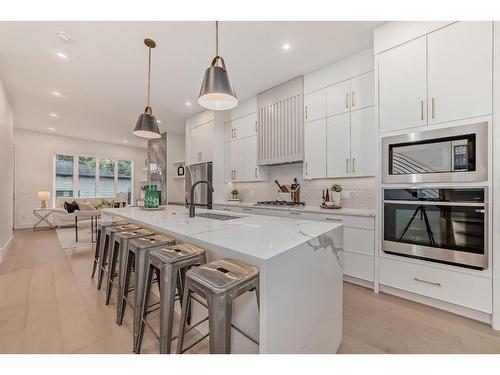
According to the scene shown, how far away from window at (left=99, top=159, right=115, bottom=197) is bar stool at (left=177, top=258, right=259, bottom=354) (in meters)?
8.37

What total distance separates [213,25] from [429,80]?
220 centimetres

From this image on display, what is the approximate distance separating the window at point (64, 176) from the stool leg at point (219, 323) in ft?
27.8

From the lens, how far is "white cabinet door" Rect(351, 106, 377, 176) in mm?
2662

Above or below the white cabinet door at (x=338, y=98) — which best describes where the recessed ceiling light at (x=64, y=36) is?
above

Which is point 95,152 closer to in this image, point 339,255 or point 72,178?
point 72,178

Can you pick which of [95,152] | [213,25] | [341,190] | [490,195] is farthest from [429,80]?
[95,152]

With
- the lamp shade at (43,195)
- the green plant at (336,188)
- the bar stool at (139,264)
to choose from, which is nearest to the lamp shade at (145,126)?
the bar stool at (139,264)

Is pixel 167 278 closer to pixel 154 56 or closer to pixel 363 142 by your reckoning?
pixel 363 142

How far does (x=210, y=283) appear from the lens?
1011 mm

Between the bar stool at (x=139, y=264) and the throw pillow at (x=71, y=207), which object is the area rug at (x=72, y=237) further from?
the bar stool at (x=139, y=264)

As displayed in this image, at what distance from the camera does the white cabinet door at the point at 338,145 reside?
9.39 feet

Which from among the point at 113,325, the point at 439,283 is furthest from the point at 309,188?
the point at 113,325

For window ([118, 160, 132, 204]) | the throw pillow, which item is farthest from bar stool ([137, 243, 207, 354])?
window ([118, 160, 132, 204])

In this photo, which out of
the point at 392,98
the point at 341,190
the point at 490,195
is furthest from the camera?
the point at 341,190
